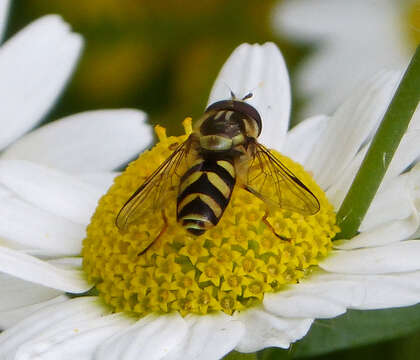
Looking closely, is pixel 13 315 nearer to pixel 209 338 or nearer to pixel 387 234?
pixel 209 338

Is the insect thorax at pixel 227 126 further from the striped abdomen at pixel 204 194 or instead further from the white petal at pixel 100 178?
the white petal at pixel 100 178

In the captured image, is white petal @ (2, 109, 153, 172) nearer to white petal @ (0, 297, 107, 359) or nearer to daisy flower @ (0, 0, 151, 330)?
daisy flower @ (0, 0, 151, 330)

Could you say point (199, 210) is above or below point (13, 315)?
above

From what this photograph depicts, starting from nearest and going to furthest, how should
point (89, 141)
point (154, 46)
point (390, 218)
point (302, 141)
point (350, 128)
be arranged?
1. point (390, 218)
2. point (350, 128)
3. point (302, 141)
4. point (89, 141)
5. point (154, 46)

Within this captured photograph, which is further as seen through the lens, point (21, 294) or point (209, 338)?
point (21, 294)

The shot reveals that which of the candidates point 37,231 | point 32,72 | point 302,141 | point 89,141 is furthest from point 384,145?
point 32,72

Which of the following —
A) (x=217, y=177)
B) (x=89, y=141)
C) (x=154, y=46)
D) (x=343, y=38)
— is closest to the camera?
(x=217, y=177)

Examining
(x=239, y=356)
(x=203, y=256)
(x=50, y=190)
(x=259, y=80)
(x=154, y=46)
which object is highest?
(x=154, y=46)

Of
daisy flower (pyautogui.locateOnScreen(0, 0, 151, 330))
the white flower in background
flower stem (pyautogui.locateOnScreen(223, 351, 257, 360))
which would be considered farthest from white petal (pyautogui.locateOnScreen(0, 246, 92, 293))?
the white flower in background
